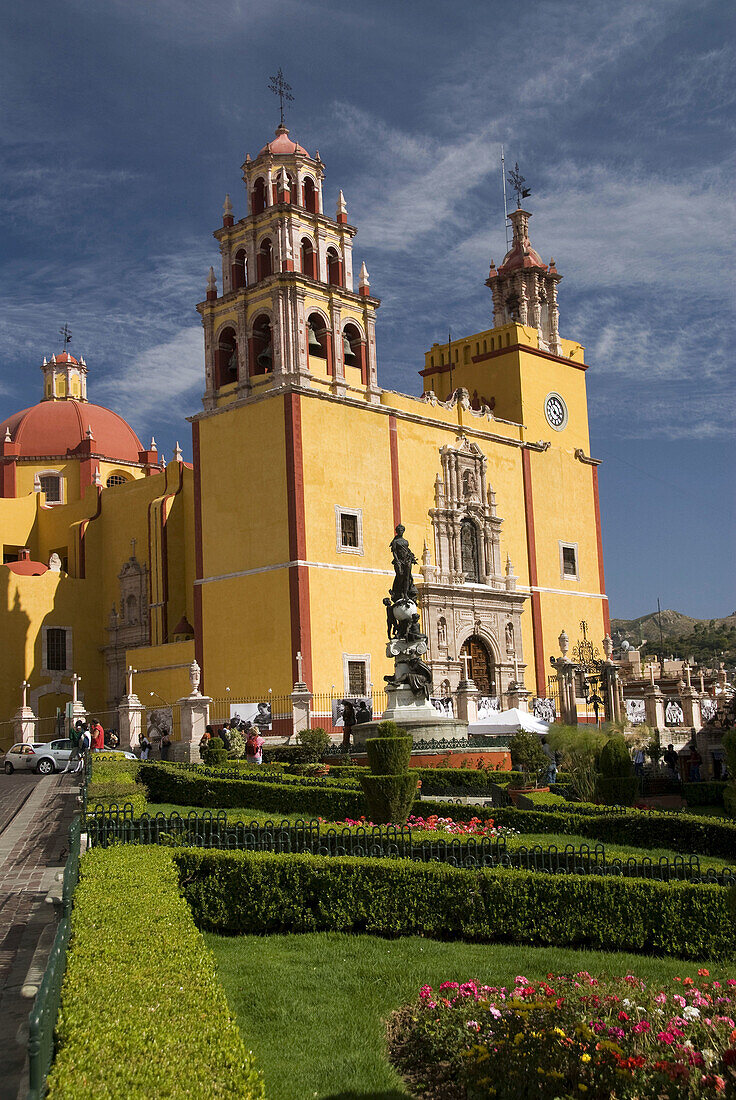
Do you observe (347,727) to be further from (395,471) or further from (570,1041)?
(570,1041)

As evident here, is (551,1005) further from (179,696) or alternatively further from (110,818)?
(179,696)

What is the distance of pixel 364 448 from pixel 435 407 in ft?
14.8

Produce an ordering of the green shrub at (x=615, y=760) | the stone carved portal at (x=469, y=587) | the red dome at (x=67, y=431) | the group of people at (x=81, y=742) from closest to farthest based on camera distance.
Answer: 1. the green shrub at (x=615, y=760)
2. the group of people at (x=81, y=742)
3. the stone carved portal at (x=469, y=587)
4. the red dome at (x=67, y=431)

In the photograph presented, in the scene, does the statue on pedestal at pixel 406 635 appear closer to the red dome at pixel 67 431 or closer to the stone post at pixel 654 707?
the stone post at pixel 654 707

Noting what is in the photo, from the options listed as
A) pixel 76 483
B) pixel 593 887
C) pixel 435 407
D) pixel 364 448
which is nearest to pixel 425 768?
pixel 593 887

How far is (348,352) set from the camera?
35375mm

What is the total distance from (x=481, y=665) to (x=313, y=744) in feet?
40.0

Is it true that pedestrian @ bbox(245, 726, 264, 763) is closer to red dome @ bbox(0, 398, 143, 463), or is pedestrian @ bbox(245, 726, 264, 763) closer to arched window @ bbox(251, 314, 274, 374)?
arched window @ bbox(251, 314, 274, 374)

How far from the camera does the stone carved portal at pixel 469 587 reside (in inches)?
1404

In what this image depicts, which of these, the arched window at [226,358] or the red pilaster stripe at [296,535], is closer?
the red pilaster stripe at [296,535]

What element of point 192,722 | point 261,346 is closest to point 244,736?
point 192,722

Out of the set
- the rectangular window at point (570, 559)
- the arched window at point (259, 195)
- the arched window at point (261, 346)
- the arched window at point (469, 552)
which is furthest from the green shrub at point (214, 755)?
the rectangular window at point (570, 559)

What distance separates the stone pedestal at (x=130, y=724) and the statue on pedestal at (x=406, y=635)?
30.8ft

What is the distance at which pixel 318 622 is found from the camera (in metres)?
31.6
